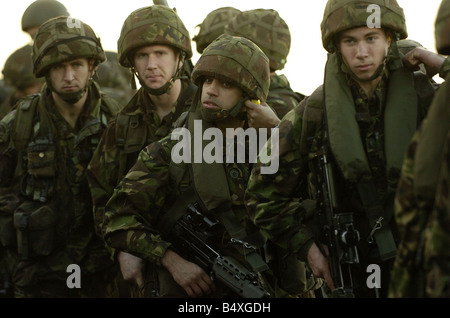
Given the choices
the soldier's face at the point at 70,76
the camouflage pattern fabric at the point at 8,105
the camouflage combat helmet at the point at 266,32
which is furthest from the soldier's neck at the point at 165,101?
the camouflage pattern fabric at the point at 8,105

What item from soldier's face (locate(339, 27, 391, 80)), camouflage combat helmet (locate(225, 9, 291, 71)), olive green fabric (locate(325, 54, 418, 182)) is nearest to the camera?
olive green fabric (locate(325, 54, 418, 182))

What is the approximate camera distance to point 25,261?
731 cm

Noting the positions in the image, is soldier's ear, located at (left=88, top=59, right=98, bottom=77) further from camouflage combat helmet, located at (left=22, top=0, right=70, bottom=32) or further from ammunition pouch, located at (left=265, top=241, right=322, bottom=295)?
ammunition pouch, located at (left=265, top=241, right=322, bottom=295)

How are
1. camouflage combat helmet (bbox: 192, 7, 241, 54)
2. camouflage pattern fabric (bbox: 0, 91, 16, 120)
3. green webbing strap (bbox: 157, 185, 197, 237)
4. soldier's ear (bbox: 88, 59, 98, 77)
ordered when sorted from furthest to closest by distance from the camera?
camouflage pattern fabric (bbox: 0, 91, 16, 120), camouflage combat helmet (bbox: 192, 7, 241, 54), soldier's ear (bbox: 88, 59, 98, 77), green webbing strap (bbox: 157, 185, 197, 237)

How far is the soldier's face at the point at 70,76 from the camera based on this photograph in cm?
718

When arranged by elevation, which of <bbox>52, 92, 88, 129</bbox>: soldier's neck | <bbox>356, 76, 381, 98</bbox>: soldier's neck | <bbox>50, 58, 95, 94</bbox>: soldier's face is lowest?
<bbox>356, 76, 381, 98</bbox>: soldier's neck

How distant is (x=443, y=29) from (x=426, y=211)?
1047mm

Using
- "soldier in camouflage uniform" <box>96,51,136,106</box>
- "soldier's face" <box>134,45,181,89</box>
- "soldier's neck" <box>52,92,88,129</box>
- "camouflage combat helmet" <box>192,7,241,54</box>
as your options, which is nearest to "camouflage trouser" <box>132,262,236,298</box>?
"soldier's face" <box>134,45,181,89</box>

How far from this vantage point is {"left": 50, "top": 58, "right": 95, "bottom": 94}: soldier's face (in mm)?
7184

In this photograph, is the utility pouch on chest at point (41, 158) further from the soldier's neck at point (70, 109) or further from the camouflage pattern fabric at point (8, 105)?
the camouflage pattern fabric at point (8, 105)

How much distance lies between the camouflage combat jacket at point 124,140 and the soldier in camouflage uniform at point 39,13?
3157 mm

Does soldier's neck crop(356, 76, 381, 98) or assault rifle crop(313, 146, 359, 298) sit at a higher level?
soldier's neck crop(356, 76, 381, 98)
